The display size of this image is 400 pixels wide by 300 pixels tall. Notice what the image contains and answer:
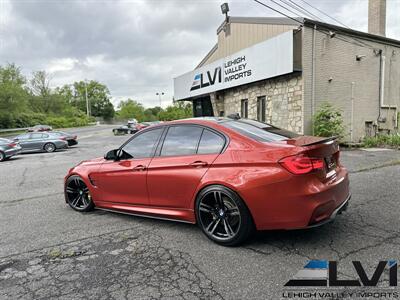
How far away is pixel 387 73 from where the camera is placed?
1430 centimetres

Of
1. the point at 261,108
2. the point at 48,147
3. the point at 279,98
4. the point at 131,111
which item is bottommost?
the point at 48,147

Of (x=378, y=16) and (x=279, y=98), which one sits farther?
(x=378, y=16)

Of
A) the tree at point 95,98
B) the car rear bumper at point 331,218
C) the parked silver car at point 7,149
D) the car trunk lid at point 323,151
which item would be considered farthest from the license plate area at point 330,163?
the tree at point 95,98

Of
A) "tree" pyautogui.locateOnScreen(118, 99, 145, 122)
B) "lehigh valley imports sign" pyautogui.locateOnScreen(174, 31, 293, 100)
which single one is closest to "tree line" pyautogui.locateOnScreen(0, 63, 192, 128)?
"tree" pyautogui.locateOnScreen(118, 99, 145, 122)

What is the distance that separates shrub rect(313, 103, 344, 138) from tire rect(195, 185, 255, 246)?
30.2ft

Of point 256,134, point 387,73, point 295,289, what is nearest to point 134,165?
point 256,134

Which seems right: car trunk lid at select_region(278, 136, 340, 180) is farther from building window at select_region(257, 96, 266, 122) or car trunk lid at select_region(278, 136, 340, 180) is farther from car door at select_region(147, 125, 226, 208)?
building window at select_region(257, 96, 266, 122)

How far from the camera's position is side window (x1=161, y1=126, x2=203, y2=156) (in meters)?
3.74

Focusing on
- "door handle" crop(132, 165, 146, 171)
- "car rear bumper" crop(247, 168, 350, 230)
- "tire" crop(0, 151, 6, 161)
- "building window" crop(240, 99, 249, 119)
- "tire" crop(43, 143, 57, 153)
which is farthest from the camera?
"tire" crop(43, 143, 57, 153)

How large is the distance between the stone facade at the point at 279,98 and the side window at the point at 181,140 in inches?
359

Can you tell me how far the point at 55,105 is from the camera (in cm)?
6838

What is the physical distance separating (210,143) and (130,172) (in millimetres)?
1331

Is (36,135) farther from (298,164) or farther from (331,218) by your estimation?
(331,218)

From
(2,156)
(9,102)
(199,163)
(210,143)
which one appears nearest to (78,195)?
(199,163)
